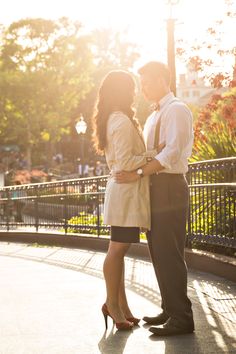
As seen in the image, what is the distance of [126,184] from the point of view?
5691mm

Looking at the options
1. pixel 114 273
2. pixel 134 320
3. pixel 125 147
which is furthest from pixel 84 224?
pixel 125 147

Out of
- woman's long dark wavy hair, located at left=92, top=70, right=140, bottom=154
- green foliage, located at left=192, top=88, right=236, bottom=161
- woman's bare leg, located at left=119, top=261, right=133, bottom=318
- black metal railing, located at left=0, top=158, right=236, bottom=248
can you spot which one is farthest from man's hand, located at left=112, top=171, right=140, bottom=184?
green foliage, located at left=192, top=88, right=236, bottom=161

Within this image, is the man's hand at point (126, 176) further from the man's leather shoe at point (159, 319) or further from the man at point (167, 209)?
the man's leather shoe at point (159, 319)

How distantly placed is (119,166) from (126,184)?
5.7 inches

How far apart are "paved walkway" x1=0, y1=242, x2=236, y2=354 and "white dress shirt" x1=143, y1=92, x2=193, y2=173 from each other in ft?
3.87

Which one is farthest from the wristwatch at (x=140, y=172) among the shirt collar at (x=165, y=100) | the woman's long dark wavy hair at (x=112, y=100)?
the shirt collar at (x=165, y=100)

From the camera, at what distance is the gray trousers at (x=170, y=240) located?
562cm

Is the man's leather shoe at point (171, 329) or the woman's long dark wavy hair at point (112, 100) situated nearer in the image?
the man's leather shoe at point (171, 329)

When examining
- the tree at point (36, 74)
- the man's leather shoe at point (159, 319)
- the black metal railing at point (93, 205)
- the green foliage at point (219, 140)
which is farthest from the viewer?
the tree at point (36, 74)

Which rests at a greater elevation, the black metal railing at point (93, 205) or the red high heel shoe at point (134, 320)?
the black metal railing at point (93, 205)

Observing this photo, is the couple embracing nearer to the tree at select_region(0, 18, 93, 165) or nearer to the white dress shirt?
the white dress shirt

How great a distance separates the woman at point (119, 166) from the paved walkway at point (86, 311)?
42cm

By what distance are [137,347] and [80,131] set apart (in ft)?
105

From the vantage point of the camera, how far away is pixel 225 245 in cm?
889
